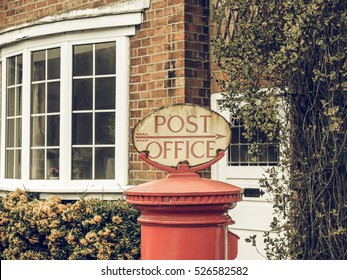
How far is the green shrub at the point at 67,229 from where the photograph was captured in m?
7.07

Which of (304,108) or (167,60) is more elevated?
(167,60)

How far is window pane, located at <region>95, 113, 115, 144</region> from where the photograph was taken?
7.97 metres

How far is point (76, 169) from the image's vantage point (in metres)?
8.17

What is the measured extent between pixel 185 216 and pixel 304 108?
2.67m

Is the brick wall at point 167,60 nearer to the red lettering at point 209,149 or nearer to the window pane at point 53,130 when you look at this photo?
the window pane at point 53,130

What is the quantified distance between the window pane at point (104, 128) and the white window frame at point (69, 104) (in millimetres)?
126

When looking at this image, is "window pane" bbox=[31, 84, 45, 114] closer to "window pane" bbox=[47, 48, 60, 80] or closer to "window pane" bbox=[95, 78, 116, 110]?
"window pane" bbox=[47, 48, 60, 80]

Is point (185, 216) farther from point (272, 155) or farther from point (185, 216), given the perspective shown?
point (272, 155)

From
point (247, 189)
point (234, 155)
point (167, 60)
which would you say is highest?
point (167, 60)

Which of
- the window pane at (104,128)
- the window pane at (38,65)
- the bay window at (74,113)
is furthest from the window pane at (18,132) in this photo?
the window pane at (104,128)

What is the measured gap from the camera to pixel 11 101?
367 inches

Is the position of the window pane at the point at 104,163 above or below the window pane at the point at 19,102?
below

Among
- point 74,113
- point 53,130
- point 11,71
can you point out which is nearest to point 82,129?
point 74,113

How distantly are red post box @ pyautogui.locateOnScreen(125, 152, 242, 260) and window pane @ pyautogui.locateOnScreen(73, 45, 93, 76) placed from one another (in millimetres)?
4729
